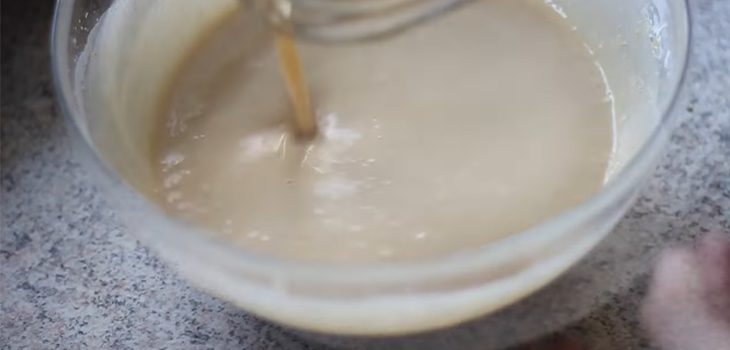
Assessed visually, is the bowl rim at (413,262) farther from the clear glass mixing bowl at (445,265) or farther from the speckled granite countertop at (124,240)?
the speckled granite countertop at (124,240)

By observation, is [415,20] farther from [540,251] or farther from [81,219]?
[81,219]

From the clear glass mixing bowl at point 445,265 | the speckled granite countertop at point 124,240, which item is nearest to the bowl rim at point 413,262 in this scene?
the clear glass mixing bowl at point 445,265

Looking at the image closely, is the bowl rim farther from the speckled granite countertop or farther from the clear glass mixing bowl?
the speckled granite countertop

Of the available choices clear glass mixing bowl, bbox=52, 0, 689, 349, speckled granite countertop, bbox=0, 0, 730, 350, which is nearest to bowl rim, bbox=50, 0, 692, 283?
clear glass mixing bowl, bbox=52, 0, 689, 349

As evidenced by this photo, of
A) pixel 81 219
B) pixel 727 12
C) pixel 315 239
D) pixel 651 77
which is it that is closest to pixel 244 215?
pixel 315 239

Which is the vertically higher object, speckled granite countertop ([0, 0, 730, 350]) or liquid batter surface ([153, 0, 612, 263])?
liquid batter surface ([153, 0, 612, 263])

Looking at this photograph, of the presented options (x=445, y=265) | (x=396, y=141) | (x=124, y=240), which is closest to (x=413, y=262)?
(x=445, y=265)

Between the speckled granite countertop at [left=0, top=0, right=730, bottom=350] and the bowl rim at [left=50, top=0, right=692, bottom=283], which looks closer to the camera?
the bowl rim at [left=50, top=0, right=692, bottom=283]

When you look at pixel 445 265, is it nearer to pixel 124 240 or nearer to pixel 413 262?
pixel 413 262
